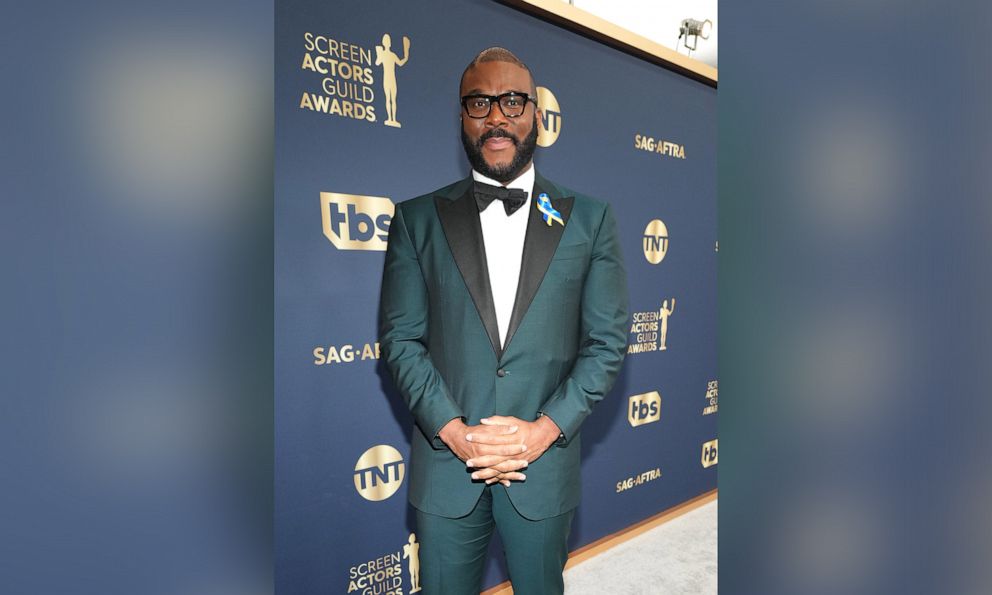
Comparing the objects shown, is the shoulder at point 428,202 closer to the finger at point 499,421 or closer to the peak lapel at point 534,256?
the peak lapel at point 534,256

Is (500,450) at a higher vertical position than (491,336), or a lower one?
lower

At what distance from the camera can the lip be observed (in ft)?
4.44

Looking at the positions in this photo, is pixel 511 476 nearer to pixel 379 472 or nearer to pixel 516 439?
pixel 516 439

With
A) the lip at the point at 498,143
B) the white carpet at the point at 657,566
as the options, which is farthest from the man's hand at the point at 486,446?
the white carpet at the point at 657,566

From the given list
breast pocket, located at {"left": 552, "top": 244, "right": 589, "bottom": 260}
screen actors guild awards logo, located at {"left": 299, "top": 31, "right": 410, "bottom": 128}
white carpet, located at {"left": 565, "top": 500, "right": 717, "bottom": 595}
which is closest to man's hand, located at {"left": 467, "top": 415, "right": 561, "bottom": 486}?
breast pocket, located at {"left": 552, "top": 244, "right": 589, "bottom": 260}

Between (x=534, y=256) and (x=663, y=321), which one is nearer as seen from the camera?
(x=534, y=256)

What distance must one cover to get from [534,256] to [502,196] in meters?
0.16

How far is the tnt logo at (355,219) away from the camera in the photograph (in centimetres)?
180


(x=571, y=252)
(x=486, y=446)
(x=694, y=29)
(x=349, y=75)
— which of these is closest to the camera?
(x=486, y=446)

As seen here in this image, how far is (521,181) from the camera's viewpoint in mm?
1423

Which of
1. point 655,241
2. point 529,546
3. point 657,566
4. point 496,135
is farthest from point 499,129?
point 657,566
